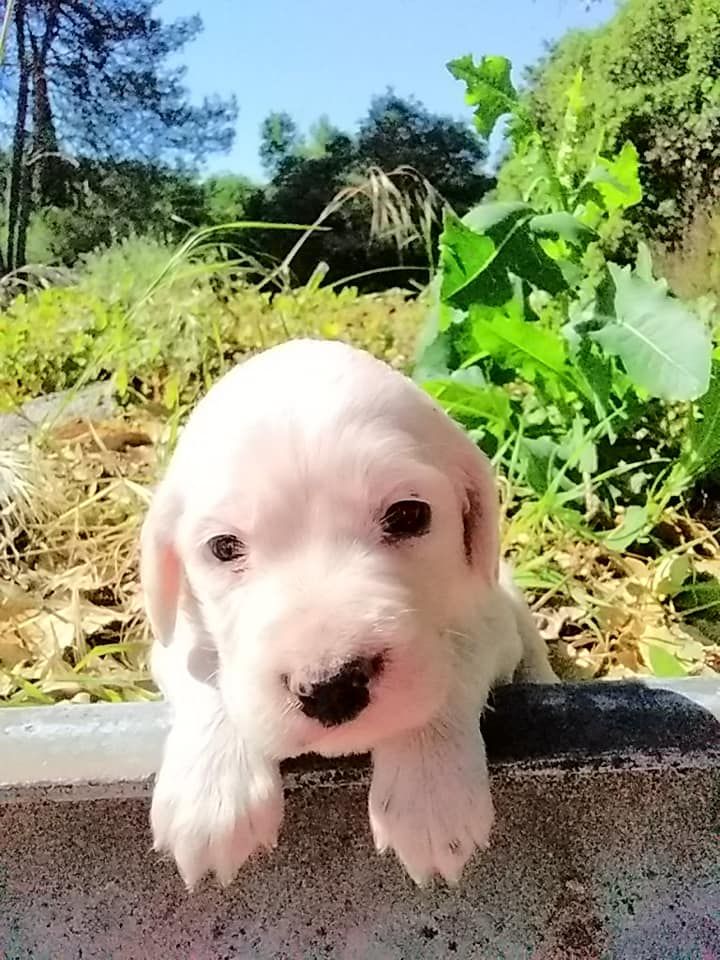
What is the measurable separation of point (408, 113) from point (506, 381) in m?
1.07

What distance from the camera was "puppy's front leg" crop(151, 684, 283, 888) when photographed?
49.3 inches

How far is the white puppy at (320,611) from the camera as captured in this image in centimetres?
115

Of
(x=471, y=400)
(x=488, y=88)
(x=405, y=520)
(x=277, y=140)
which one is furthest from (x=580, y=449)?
(x=277, y=140)

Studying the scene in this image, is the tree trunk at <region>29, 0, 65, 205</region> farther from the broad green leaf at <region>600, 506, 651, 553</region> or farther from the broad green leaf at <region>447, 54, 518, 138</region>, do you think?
the broad green leaf at <region>600, 506, 651, 553</region>

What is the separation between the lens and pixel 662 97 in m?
2.83

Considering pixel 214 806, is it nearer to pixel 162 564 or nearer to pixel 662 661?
pixel 162 564

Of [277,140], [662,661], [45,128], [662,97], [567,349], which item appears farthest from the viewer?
[45,128]

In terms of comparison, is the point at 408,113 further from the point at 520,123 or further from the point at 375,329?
the point at 520,123

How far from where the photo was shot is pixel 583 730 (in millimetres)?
1306

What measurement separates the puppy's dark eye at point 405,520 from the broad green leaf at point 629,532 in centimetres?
91

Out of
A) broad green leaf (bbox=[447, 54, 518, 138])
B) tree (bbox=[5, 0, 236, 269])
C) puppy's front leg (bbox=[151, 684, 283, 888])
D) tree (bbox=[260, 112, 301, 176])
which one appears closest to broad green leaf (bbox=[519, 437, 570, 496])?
broad green leaf (bbox=[447, 54, 518, 138])

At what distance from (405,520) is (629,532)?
0.94 m

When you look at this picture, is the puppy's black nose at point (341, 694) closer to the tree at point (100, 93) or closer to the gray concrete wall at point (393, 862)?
the gray concrete wall at point (393, 862)

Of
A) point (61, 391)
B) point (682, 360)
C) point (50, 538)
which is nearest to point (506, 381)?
point (682, 360)
